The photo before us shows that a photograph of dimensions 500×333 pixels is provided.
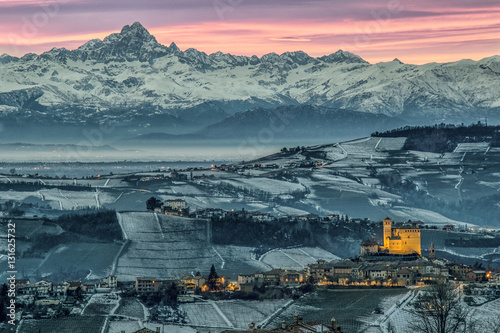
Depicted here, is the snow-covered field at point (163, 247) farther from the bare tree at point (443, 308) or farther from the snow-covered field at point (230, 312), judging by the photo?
the bare tree at point (443, 308)

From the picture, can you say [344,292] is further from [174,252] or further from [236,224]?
[236,224]

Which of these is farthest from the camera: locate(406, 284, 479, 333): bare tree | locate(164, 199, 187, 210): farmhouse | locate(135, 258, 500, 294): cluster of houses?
locate(164, 199, 187, 210): farmhouse

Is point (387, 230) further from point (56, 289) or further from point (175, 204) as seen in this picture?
point (56, 289)

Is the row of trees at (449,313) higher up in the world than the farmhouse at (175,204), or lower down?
lower down

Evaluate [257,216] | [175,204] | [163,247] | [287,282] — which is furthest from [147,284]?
[175,204]

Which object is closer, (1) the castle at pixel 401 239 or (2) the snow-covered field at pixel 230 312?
(2) the snow-covered field at pixel 230 312

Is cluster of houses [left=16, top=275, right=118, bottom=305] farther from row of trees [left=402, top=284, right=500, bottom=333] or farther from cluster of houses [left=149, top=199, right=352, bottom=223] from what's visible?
cluster of houses [left=149, top=199, right=352, bottom=223]

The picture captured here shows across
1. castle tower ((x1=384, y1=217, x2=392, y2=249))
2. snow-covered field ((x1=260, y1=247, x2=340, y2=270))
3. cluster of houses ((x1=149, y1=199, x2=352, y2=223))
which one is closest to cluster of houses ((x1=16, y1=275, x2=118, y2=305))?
snow-covered field ((x1=260, y1=247, x2=340, y2=270))

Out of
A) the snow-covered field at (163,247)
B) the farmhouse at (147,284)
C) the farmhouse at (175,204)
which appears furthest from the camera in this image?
the farmhouse at (175,204)

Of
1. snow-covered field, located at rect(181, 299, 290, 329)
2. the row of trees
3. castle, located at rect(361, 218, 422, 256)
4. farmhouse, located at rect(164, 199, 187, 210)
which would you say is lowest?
snow-covered field, located at rect(181, 299, 290, 329)

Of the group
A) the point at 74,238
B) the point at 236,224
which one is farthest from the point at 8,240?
the point at 236,224

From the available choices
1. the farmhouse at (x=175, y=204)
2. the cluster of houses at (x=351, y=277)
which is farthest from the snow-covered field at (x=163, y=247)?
the farmhouse at (x=175, y=204)

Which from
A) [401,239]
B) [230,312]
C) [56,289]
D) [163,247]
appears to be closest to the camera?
[230,312]
